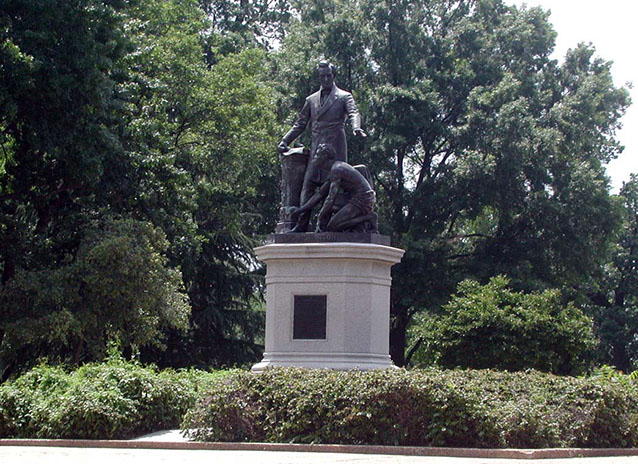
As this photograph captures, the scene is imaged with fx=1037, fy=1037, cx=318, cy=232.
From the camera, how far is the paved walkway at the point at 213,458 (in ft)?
36.6

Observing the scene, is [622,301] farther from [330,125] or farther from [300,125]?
[330,125]

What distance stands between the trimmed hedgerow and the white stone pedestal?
9.45 ft

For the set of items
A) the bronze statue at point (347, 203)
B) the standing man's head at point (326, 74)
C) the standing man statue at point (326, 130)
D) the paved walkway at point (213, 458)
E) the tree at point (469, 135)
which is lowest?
the paved walkway at point (213, 458)

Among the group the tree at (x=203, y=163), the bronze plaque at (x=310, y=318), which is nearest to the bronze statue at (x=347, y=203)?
the bronze plaque at (x=310, y=318)

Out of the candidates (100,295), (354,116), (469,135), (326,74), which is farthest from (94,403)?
(469,135)

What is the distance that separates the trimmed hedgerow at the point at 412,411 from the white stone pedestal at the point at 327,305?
2.88 metres

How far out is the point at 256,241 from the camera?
39688 millimetres

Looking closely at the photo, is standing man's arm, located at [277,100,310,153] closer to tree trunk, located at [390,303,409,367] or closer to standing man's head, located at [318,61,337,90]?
standing man's head, located at [318,61,337,90]

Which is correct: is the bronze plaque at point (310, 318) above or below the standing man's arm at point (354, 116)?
below

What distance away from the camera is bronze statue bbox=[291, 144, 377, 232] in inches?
713

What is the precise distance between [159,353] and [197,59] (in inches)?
423

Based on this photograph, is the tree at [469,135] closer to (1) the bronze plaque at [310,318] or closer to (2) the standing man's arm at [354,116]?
(2) the standing man's arm at [354,116]

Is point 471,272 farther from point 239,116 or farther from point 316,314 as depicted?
point 316,314

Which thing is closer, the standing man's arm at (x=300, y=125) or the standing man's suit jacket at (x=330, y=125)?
the standing man's suit jacket at (x=330, y=125)
